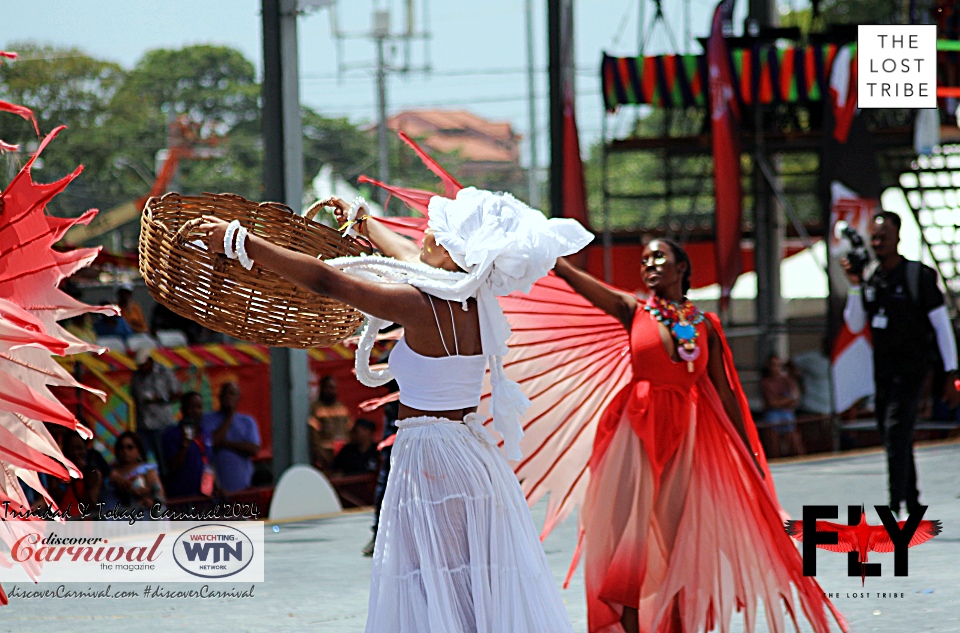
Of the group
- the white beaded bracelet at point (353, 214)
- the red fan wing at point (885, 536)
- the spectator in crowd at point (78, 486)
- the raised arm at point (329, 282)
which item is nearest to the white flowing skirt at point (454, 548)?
the raised arm at point (329, 282)

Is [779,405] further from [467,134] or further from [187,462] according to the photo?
[467,134]

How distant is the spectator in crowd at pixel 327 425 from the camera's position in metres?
10.7

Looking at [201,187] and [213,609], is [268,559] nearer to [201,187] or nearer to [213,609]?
[213,609]

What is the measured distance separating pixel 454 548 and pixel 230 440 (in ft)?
19.7

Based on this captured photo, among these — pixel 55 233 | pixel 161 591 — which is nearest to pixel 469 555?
pixel 55 233

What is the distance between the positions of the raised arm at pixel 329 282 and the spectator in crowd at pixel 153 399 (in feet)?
18.9

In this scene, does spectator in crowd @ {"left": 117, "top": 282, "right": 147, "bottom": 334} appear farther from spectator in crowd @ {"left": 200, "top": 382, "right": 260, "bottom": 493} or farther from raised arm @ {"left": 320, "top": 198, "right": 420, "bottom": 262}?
raised arm @ {"left": 320, "top": 198, "right": 420, "bottom": 262}

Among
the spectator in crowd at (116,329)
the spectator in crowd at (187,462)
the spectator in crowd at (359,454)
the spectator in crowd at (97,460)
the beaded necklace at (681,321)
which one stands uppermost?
the beaded necklace at (681,321)

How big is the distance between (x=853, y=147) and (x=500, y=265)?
953 centimetres

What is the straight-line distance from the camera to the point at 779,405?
13.4 metres

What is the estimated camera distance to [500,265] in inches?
162

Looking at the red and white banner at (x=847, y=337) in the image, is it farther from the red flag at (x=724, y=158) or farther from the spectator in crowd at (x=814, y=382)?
the spectator in crowd at (x=814, y=382)

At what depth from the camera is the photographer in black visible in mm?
7848

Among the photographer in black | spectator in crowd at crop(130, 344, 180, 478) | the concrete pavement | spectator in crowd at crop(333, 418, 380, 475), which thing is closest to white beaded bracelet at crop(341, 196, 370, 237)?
the concrete pavement
